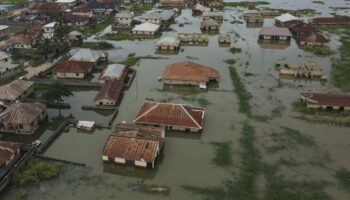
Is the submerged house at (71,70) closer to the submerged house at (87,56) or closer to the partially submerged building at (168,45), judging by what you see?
the submerged house at (87,56)

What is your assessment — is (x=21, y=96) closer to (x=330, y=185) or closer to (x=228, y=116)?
(x=228, y=116)

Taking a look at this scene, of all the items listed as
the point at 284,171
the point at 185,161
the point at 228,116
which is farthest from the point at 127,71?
the point at 284,171

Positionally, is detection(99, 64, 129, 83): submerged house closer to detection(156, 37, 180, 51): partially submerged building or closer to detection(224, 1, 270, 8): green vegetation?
detection(156, 37, 180, 51): partially submerged building

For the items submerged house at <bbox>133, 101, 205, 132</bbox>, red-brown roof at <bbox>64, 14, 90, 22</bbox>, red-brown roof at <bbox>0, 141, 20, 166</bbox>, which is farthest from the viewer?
red-brown roof at <bbox>64, 14, 90, 22</bbox>

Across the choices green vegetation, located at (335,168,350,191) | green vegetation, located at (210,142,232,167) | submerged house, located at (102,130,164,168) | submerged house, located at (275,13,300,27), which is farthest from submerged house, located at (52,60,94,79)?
submerged house, located at (275,13,300,27)

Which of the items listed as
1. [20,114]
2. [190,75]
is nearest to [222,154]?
[190,75]

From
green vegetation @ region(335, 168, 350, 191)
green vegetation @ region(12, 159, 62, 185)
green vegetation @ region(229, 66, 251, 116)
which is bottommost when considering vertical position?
green vegetation @ region(335, 168, 350, 191)
